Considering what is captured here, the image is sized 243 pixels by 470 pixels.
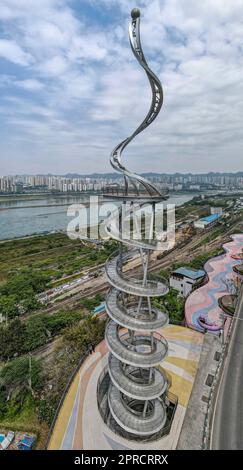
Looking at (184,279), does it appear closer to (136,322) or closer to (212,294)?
(212,294)

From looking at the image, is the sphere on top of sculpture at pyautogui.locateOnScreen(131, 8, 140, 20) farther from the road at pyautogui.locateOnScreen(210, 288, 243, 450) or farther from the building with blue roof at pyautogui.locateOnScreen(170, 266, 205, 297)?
the building with blue roof at pyautogui.locateOnScreen(170, 266, 205, 297)

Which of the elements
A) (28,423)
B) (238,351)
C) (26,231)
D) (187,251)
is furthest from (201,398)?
(26,231)

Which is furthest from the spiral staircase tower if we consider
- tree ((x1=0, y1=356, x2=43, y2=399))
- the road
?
tree ((x1=0, y1=356, x2=43, y2=399))

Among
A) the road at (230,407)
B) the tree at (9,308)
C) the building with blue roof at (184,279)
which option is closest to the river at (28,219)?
the tree at (9,308)

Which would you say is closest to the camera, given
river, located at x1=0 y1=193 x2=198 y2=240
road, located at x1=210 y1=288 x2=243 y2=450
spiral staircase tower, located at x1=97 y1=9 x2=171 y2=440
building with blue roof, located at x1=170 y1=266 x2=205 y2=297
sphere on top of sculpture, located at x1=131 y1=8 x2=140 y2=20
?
sphere on top of sculpture, located at x1=131 y1=8 x2=140 y2=20

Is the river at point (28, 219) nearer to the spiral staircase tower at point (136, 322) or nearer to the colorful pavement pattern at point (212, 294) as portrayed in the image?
the colorful pavement pattern at point (212, 294)

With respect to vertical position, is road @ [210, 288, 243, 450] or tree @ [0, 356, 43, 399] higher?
road @ [210, 288, 243, 450]
